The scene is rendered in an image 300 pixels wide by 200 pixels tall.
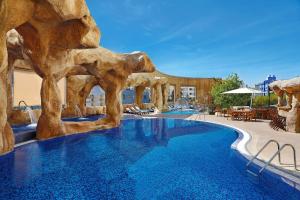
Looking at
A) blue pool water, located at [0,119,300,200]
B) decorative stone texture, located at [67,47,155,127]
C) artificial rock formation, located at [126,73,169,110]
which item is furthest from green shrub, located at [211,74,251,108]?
blue pool water, located at [0,119,300,200]

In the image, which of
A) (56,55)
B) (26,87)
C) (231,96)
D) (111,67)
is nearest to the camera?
(56,55)

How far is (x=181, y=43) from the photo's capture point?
34812 millimetres

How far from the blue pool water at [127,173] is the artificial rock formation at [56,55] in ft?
5.41

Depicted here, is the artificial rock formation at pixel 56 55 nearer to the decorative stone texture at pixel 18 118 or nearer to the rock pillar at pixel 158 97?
the decorative stone texture at pixel 18 118

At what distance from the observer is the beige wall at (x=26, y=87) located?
55.6 ft

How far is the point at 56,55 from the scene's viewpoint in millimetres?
9586

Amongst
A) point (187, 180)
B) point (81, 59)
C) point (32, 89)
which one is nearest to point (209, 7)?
point (81, 59)

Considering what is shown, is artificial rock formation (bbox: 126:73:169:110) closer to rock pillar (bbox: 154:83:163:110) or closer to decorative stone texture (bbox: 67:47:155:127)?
rock pillar (bbox: 154:83:163:110)

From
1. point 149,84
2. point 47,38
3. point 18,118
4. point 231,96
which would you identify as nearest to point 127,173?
point 47,38

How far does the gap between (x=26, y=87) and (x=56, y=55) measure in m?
10.3

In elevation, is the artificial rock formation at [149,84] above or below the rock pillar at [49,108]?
above

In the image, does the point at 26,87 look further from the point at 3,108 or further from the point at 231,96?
the point at 231,96

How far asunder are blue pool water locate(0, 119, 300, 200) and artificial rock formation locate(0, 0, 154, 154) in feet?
5.41

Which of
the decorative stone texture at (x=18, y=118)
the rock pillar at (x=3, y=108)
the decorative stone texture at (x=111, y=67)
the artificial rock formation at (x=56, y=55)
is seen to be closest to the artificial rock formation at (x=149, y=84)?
the artificial rock formation at (x=56, y=55)
